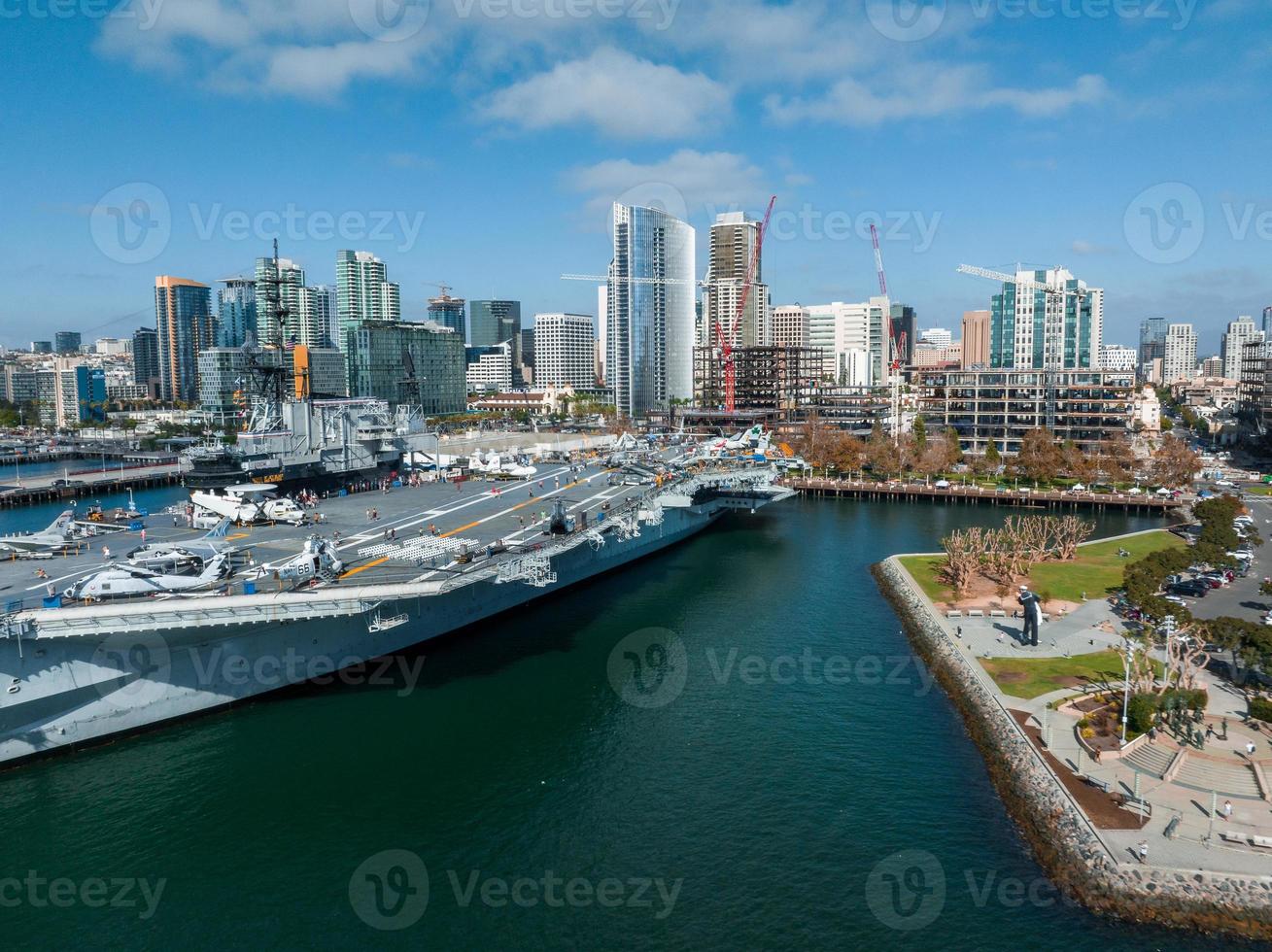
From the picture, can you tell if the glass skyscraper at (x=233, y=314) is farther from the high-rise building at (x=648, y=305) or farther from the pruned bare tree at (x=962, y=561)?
the pruned bare tree at (x=962, y=561)

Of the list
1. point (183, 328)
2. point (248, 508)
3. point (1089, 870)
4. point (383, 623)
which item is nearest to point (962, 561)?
point (1089, 870)

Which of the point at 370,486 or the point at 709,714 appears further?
the point at 370,486

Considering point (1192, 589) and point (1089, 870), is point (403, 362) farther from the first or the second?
point (1089, 870)

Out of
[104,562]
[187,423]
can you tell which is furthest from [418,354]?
[104,562]

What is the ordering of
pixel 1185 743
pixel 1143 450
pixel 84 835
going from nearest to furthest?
pixel 84 835 < pixel 1185 743 < pixel 1143 450

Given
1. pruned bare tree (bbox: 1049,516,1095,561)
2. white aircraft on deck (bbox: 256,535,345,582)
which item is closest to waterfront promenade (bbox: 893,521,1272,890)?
pruned bare tree (bbox: 1049,516,1095,561)

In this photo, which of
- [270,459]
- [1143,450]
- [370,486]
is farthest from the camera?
[1143,450]

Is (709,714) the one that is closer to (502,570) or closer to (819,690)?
(819,690)
